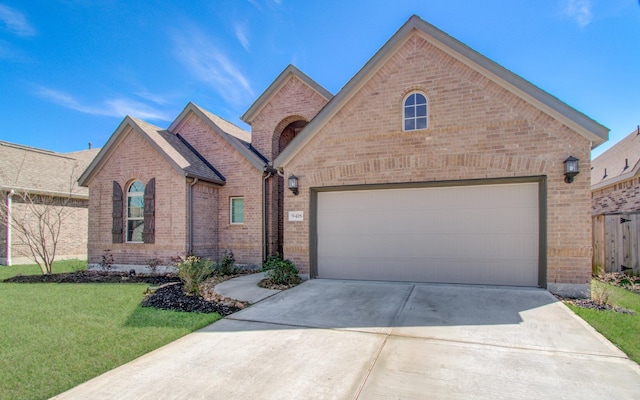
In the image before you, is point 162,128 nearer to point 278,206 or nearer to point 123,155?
point 123,155

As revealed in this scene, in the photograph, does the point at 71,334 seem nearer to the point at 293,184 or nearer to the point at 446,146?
the point at 293,184

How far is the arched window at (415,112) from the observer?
340 inches

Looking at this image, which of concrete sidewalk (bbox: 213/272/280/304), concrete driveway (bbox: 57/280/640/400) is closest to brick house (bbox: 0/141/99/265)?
concrete sidewalk (bbox: 213/272/280/304)

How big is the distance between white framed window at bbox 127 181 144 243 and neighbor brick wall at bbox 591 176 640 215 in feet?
57.5

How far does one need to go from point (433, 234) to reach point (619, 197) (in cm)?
1004

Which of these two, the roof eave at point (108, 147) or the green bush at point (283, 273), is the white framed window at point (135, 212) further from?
the green bush at point (283, 273)

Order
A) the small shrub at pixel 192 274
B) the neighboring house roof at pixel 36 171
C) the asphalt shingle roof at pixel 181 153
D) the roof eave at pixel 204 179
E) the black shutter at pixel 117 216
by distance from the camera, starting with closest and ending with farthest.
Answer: the small shrub at pixel 192 274 → the roof eave at pixel 204 179 → the asphalt shingle roof at pixel 181 153 → the black shutter at pixel 117 216 → the neighboring house roof at pixel 36 171

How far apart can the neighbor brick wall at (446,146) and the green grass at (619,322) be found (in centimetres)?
77

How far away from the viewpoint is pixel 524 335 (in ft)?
16.0

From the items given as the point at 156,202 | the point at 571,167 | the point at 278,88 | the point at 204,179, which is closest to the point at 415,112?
the point at 571,167

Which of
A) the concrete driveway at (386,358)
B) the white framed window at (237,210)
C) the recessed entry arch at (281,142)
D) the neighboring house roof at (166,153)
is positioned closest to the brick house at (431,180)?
the neighboring house roof at (166,153)

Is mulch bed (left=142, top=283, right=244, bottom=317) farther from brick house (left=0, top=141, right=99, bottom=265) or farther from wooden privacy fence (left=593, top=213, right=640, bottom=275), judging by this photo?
wooden privacy fence (left=593, top=213, right=640, bottom=275)

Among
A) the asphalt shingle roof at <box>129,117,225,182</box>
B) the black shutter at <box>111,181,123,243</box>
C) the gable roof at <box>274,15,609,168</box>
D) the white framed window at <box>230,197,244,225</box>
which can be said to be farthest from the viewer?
the white framed window at <box>230,197,244,225</box>

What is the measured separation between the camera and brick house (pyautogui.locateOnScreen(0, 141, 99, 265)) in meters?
14.0
